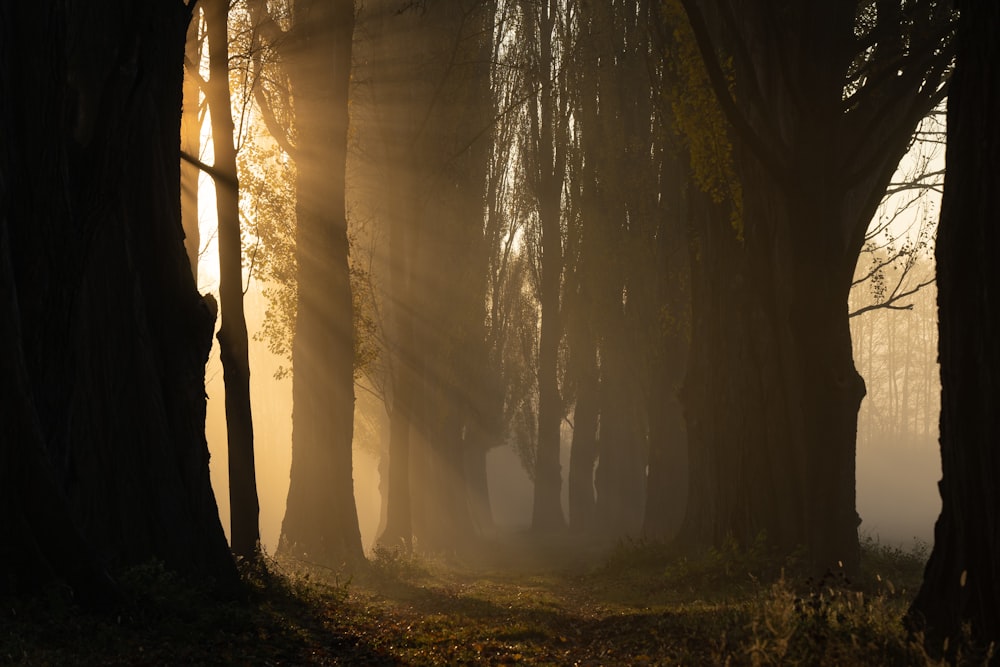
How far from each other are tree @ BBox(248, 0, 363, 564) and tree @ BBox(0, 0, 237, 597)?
231 inches

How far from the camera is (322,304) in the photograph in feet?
46.9

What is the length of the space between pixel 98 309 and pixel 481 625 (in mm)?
4176

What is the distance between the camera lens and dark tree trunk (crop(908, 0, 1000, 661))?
5445 millimetres

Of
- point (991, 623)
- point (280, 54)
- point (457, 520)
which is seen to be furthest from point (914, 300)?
point (991, 623)

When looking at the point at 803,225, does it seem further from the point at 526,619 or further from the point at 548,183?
the point at 548,183

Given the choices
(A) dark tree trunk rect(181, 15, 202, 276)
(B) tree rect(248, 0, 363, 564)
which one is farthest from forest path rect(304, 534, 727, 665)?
(A) dark tree trunk rect(181, 15, 202, 276)

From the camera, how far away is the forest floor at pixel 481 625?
217 inches

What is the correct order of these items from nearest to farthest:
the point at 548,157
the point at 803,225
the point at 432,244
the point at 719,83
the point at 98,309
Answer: the point at 98,309, the point at 719,83, the point at 803,225, the point at 432,244, the point at 548,157

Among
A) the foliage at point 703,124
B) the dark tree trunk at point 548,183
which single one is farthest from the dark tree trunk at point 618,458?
the foliage at point 703,124

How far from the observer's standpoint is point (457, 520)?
26.0m

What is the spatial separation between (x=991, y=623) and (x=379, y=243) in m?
22.1

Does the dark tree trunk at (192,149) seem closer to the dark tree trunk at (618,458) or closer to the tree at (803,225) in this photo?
the tree at (803,225)

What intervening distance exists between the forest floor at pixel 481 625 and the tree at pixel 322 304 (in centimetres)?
237

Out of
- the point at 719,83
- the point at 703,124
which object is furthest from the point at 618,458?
the point at 719,83
